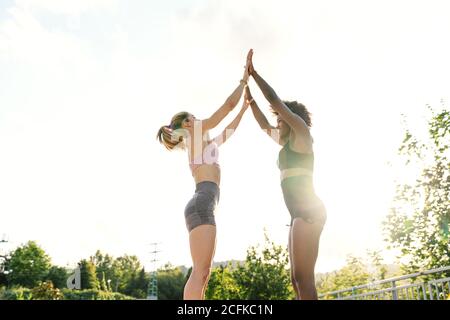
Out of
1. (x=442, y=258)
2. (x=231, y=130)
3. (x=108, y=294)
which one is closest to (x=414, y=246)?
(x=442, y=258)

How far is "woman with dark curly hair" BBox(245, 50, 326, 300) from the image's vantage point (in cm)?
361

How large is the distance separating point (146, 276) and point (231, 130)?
72661mm

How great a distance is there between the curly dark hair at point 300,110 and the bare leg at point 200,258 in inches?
56.2

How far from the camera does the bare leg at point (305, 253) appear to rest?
3.56m

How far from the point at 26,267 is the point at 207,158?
6536 cm

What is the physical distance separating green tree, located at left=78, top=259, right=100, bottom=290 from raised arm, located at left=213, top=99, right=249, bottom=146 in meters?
65.6

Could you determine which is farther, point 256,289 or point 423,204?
point 256,289

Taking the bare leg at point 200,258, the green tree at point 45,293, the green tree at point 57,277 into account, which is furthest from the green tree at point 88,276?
the bare leg at point 200,258

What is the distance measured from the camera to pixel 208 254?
3844 mm

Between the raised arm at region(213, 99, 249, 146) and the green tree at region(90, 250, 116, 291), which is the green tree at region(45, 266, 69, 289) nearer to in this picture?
the green tree at region(90, 250, 116, 291)

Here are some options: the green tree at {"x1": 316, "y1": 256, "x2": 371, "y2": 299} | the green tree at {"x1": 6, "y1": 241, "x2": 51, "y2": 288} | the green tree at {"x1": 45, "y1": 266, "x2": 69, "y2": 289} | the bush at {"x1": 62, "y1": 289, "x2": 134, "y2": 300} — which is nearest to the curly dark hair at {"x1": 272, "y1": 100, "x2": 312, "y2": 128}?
the green tree at {"x1": 316, "y1": 256, "x2": 371, "y2": 299}
